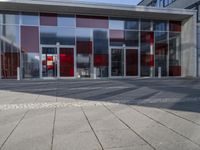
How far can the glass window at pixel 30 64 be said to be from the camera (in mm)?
18516

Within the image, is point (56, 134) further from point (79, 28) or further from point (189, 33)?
point (189, 33)

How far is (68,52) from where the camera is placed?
19297 mm

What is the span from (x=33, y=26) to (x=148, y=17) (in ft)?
31.4

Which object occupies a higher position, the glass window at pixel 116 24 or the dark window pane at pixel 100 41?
the glass window at pixel 116 24

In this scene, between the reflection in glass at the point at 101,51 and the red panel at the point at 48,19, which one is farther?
the reflection in glass at the point at 101,51

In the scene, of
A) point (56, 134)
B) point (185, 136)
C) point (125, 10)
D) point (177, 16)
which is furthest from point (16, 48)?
point (185, 136)

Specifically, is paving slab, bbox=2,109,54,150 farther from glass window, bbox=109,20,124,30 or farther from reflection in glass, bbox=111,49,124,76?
glass window, bbox=109,20,124,30

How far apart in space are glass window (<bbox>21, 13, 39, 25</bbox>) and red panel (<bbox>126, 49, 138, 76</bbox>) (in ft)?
25.4

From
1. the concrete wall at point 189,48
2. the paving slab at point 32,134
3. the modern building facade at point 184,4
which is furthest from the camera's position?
the modern building facade at point 184,4

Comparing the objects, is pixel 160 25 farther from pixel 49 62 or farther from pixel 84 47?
pixel 49 62

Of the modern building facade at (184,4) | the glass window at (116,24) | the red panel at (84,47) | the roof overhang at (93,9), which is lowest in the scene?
the red panel at (84,47)

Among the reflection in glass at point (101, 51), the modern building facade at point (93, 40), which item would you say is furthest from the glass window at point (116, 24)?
the reflection in glass at point (101, 51)

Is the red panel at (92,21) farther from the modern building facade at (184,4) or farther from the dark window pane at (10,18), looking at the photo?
the modern building facade at (184,4)

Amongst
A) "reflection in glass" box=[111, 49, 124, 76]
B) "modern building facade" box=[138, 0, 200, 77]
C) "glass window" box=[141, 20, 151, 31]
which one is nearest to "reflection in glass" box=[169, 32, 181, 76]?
"modern building facade" box=[138, 0, 200, 77]
